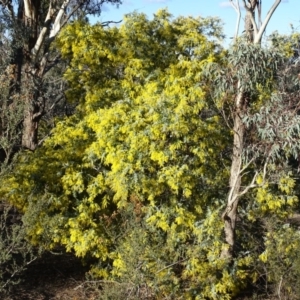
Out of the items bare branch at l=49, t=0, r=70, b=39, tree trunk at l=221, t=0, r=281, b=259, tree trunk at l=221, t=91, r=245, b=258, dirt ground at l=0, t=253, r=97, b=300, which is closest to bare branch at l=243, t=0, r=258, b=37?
tree trunk at l=221, t=0, r=281, b=259

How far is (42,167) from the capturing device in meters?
10.4

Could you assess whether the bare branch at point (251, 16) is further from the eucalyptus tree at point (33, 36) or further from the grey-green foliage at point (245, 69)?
the eucalyptus tree at point (33, 36)

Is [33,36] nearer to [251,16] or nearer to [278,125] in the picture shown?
[251,16]

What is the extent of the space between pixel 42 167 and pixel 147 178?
6.85 ft

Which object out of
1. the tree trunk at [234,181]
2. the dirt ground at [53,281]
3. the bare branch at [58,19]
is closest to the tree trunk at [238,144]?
the tree trunk at [234,181]

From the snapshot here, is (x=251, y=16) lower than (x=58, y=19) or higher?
lower

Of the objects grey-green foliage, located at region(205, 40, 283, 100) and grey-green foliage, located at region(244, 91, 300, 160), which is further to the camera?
grey-green foliage, located at region(205, 40, 283, 100)

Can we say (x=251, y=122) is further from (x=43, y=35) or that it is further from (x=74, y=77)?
(x=43, y=35)

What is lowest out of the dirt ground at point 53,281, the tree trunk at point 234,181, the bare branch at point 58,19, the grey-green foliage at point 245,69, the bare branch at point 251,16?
the dirt ground at point 53,281

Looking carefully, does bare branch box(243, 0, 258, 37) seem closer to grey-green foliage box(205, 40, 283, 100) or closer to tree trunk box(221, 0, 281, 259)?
tree trunk box(221, 0, 281, 259)

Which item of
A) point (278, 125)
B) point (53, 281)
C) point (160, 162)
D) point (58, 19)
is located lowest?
point (53, 281)

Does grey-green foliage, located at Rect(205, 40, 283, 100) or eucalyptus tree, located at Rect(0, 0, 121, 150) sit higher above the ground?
eucalyptus tree, located at Rect(0, 0, 121, 150)

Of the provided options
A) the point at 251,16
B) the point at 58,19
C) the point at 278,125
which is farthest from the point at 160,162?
the point at 58,19

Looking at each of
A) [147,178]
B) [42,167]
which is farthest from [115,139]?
[42,167]
